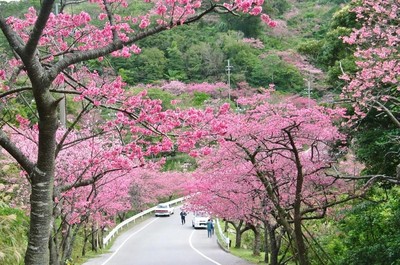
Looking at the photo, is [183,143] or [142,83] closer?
[183,143]

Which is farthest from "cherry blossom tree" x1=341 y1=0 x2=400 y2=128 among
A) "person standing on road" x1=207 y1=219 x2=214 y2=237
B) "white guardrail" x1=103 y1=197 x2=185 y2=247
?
"person standing on road" x1=207 y1=219 x2=214 y2=237

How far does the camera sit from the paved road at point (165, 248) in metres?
20.1

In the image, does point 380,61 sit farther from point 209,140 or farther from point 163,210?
point 163,210

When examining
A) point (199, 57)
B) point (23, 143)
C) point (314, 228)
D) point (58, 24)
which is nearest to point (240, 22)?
point (199, 57)

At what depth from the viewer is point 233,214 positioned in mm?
17078

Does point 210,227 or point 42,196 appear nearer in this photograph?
point 42,196

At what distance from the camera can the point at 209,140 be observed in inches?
307

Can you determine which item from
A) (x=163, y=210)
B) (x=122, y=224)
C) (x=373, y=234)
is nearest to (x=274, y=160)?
(x=373, y=234)

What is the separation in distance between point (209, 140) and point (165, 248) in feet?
56.7

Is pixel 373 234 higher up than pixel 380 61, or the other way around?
pixel 380 61

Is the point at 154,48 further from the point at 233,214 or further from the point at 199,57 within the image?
the point at 233,214

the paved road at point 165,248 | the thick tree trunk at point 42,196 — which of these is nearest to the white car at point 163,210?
the paved road at point 165,248

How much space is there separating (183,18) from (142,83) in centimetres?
3926

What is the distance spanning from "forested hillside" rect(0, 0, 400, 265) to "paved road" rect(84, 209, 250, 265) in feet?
4.51
